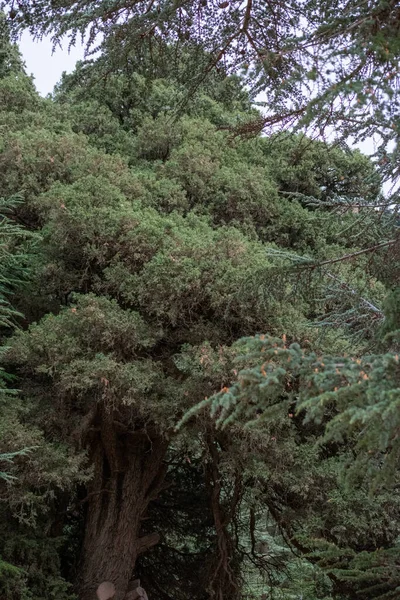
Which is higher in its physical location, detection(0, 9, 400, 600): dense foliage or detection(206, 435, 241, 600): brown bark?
detection(0, 9, 400, 600): dense foliage

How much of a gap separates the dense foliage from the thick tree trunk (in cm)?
2

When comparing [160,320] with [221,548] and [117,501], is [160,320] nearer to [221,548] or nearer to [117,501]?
[117,501]

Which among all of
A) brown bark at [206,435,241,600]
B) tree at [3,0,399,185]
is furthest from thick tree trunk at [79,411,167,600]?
tree at [3,0,399,185]

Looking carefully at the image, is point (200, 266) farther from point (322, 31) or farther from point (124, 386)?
point (322, 31)

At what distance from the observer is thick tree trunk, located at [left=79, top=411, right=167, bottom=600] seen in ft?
24.5

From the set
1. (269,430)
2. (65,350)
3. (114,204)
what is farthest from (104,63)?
(269,430)

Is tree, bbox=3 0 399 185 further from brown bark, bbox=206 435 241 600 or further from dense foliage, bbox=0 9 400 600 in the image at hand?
brown bark, bbox=206 435 241 600

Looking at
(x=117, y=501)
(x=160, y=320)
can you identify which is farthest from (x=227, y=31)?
(x=117, y=501)

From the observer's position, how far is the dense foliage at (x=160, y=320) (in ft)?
19.1

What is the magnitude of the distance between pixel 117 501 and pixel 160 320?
238 centimetres

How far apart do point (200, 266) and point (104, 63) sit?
2175 millimetres

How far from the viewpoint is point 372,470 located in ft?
11.2

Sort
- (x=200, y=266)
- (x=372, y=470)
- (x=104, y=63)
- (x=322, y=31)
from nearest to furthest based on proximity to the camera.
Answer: (x=372, y=470), (x=322, y=31), (x=104, y=63), (x=200, y=266)

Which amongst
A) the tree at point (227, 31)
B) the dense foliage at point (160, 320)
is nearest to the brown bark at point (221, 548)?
the dense foliage at point (160, 320)
